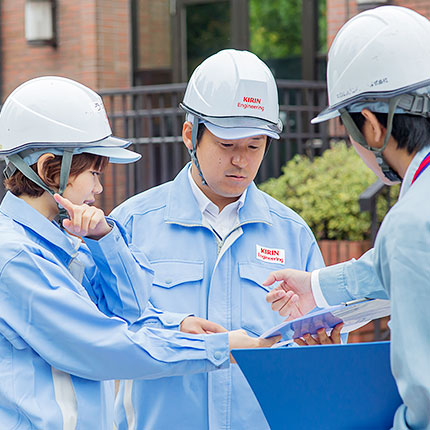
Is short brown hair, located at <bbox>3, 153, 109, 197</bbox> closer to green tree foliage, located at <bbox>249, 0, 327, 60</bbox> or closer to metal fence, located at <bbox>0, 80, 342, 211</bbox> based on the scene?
metal fence, located at <bbox>0, 80, 342, 211</bbox>

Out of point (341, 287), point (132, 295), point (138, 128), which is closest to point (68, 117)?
point (132, 295)

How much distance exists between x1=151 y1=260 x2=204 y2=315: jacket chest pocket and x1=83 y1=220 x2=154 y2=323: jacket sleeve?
0.12 metres

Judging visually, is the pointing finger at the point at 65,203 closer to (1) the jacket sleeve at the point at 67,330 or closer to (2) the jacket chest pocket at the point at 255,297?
(1) the jacket sleeve at the point at 67,330

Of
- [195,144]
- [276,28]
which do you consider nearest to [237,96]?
[195,144]

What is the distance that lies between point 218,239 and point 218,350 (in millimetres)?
625

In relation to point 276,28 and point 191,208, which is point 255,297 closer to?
point 191,208

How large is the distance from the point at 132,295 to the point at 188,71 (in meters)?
7.87

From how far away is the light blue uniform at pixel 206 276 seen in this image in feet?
9.25

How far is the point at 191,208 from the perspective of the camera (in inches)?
120

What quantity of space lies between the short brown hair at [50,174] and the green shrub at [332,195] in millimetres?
4213

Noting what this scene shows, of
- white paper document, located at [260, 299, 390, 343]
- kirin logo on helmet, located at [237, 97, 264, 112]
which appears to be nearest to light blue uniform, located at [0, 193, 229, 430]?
white paper document, located at [260, 299, 390, 343]

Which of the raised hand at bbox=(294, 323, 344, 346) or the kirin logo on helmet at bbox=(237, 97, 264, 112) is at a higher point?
the kirin logo on helmet at bbox=(237, 97, 264, 112)

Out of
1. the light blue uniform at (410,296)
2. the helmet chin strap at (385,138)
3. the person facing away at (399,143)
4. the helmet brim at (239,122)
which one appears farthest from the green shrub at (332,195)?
the light blue uniform at (410,296)

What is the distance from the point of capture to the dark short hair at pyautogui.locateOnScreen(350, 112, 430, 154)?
204 centimetres
